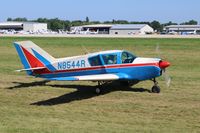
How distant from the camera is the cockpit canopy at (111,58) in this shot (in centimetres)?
1459

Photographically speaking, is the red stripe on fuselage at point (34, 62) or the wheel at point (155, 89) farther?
the red stripe on fuselage at point (34, 62)

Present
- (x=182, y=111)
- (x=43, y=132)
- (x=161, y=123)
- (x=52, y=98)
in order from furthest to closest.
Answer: (x=52, y=98) → (x=182, y=111) → (x=161, y=123) → (x=43, y=132)

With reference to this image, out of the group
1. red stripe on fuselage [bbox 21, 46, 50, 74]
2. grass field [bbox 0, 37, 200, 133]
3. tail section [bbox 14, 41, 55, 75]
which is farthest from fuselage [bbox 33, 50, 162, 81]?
grass field [bbox 0, 37, 200, 133]

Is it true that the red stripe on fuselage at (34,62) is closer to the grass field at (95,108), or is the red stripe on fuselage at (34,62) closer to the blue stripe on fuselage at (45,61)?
the blue stripe on fuselage at (45,61)

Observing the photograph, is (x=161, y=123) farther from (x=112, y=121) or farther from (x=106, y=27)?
(x=106, y=27)

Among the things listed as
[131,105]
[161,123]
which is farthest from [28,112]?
[161,123]

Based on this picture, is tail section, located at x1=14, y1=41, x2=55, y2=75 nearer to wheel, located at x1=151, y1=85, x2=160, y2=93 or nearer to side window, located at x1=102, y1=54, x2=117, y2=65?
side window, located at x1=102, y1=54, x2=117, y2=65

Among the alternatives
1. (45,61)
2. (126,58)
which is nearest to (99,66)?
(126,58)

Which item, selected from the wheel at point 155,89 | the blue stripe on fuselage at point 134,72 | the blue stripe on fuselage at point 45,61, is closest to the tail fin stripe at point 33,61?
the blue stripe on fuselage at point 45,61

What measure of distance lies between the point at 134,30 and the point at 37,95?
138m

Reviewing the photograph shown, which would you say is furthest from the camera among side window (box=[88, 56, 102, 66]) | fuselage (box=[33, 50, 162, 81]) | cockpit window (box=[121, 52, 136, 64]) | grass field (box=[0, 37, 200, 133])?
side window (box=[88, 56, 102, 66])

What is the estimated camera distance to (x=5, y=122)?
33.8 feet

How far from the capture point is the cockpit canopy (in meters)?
14.6

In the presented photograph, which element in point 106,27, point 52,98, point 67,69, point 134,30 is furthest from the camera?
point 106,27
